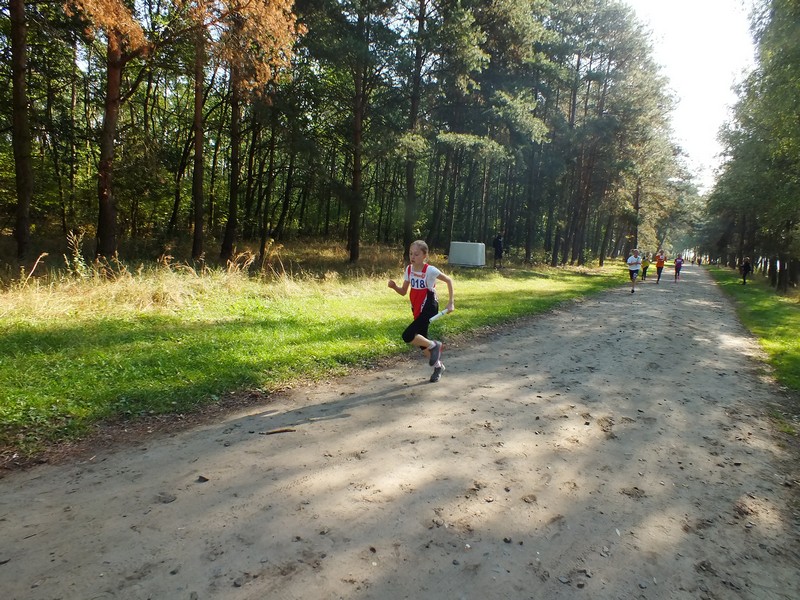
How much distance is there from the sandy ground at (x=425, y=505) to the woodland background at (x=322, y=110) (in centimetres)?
961

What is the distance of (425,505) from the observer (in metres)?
3.21

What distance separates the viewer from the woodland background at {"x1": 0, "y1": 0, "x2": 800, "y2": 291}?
11930 mm

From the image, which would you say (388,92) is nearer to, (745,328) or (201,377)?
(745,328)

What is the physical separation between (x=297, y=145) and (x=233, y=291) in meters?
8.46

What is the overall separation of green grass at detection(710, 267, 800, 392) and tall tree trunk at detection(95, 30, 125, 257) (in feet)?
50.6

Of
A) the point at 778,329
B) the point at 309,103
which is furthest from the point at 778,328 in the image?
the point at 309,103

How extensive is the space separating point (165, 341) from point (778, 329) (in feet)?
48.2

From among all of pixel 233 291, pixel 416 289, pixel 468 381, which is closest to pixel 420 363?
pixel 468 381

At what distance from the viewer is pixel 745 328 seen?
12352 mm

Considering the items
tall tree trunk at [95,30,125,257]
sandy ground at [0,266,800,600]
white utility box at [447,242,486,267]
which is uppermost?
tall tree trunk at [95,30,125,257]

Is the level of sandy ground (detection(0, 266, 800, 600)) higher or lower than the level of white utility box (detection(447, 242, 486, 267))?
lower

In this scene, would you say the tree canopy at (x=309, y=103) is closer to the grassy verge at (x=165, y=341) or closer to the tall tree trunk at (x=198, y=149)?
the tall tree trunk at (x=198, y=149)

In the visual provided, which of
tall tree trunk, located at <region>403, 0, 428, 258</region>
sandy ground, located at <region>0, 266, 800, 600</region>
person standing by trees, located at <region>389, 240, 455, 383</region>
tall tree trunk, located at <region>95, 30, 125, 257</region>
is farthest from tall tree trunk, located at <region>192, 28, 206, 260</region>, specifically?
sandy ground, located at <region>0, 266, 800, 600</region>

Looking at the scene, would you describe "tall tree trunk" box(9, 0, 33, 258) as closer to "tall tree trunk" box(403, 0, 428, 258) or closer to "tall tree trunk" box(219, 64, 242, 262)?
"tall tree trunk" box(219, 64, 242, 262)
